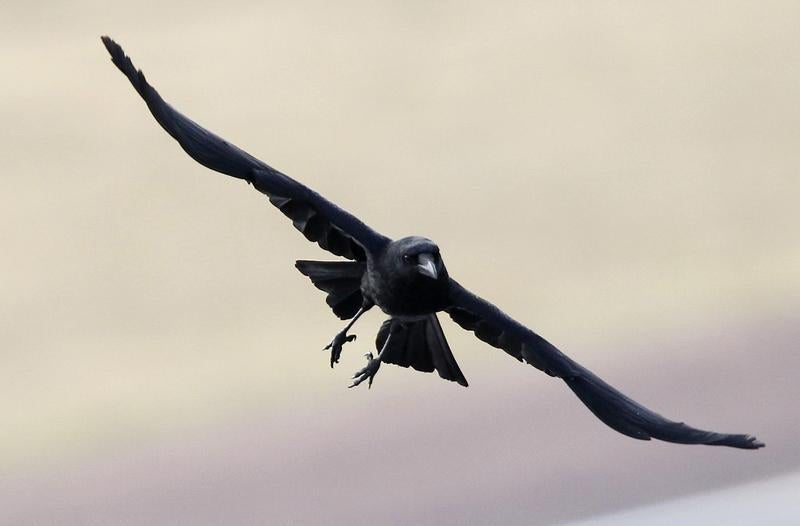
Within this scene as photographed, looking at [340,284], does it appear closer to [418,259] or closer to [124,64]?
[418,259]

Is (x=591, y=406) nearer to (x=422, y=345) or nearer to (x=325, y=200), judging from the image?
(x=422, y=345)

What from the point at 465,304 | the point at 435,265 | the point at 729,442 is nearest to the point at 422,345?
the point at 465,304

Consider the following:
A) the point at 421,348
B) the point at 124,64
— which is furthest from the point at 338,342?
the point at 124,64

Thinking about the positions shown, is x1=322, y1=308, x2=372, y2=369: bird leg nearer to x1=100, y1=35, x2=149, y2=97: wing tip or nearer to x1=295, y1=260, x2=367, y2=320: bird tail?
x1=295, y1=260, x2=367, y2=320: bird tail

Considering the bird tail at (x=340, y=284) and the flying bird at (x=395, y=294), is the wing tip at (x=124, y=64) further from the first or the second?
the bird tail at (x=340, y=284)

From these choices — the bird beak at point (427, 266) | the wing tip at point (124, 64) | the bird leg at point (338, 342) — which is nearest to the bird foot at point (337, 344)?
the bird leg at point (338, 342)

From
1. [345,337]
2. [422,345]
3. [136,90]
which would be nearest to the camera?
[136,90]
